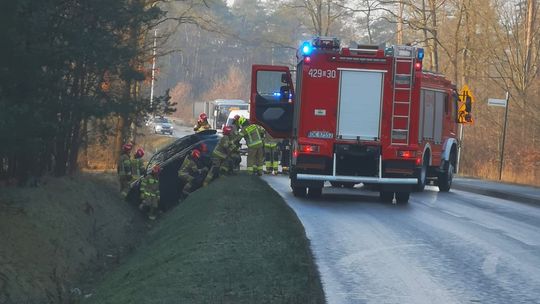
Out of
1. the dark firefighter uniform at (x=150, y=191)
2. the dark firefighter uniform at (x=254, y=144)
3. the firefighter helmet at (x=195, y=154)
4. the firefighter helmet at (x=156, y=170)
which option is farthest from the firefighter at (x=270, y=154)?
the dark firefighter uniform at (x=150, y=191)

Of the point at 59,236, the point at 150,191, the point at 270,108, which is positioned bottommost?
the point at 59,236

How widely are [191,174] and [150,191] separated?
3.77 ft

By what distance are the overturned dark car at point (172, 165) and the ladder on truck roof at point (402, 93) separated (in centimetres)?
720

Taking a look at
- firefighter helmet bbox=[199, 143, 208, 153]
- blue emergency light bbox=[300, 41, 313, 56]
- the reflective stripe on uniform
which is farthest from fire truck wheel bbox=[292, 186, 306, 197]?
Result: firefighter helmet bbox=[199, 143, 208, 153]

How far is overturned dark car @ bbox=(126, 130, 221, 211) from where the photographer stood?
2327cm

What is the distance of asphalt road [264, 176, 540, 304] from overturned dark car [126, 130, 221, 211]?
584 centimetres

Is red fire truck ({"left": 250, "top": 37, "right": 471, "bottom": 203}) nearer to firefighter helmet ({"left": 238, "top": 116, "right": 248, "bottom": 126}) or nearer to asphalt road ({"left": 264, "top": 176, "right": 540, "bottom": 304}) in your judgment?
asphalt road ({"left": 264, "top": 176, "right": 540, "bottom": 304})

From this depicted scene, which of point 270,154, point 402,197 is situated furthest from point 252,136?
point 402,197

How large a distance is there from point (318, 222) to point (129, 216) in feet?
33.2

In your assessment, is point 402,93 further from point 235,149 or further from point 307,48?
point 235,149

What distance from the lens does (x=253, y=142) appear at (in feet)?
71.3

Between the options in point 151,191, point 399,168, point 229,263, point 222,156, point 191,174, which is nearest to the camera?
point 229,263

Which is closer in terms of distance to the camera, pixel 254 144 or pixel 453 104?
pixel 254 144

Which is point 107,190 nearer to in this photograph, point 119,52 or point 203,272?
point 119,52
